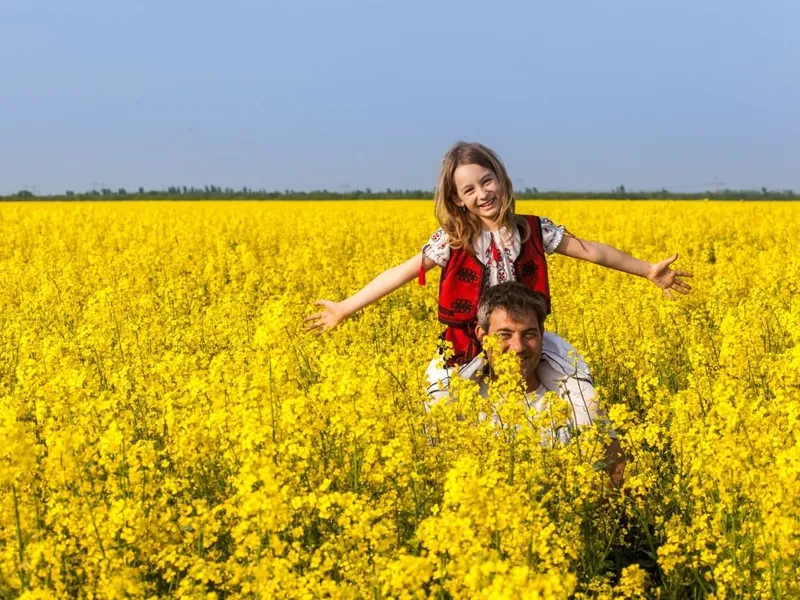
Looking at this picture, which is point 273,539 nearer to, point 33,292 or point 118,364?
point 118,364

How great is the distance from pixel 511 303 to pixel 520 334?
16 centimetres

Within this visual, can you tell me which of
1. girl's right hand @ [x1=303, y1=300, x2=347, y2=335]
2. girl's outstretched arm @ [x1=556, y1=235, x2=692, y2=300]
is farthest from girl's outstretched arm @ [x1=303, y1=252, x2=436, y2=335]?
girl's outstretched arm @ [x1=556, y1=235, x2=692, y2=300]

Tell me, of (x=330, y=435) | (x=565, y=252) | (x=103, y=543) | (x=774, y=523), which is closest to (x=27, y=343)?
(x=330, y=435)

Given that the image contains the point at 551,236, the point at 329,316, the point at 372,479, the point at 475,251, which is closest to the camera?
the point at 372,479

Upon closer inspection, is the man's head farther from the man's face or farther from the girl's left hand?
the girl's left hand

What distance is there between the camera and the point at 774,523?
259cm

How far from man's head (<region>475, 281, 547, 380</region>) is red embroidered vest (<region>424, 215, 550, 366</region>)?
46cm

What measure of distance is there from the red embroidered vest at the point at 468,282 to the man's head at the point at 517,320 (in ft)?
1.51

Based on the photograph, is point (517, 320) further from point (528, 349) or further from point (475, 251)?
point (475, 251)

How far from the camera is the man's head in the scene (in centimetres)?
437

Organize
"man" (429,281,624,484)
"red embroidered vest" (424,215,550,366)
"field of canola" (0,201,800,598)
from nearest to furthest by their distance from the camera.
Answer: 1. "field of canola" (0,201,800,598)
2. "man" (429,281,624,484)
3. "red embroidered vest" (424,215,550,366)

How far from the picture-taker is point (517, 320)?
4.37 meters

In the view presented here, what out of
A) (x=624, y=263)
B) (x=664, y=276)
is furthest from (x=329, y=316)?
(x=664, y=276)

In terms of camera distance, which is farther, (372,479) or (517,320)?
(517,320)
